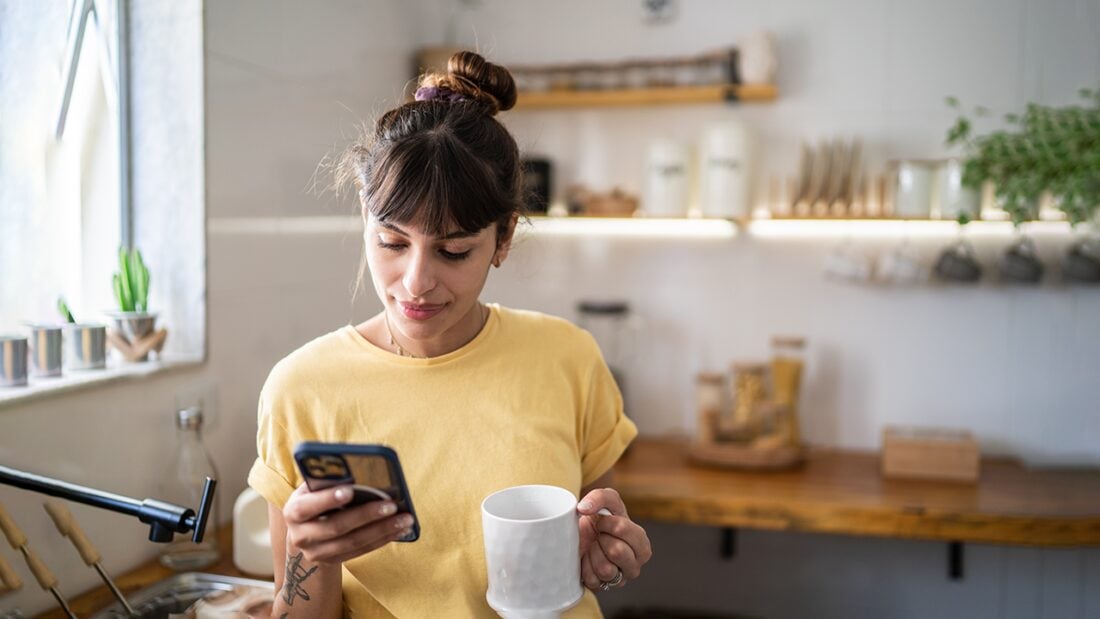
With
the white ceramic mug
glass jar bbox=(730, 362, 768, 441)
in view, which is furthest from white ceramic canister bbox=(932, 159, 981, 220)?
the white ceramic mug

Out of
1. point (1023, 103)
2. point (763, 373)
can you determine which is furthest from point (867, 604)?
point (1023, 103)

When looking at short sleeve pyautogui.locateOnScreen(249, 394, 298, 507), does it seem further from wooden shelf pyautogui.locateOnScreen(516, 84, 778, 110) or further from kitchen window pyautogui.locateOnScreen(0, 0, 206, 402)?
wooden shelf pyautogui.locateOnScreen(516, 84, 778, 110)

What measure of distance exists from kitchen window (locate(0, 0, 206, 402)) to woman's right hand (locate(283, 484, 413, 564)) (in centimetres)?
86

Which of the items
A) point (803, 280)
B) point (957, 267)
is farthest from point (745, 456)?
point (957, 267)

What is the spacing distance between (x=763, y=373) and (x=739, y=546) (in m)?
0.58

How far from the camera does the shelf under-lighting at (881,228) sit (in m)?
2.41

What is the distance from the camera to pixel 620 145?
105 inches

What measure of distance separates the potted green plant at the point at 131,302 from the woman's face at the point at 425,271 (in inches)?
30.2

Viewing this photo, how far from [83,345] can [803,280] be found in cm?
190

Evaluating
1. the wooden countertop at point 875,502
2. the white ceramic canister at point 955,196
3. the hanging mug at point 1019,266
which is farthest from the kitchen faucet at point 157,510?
the hanging mug at point 1019,266

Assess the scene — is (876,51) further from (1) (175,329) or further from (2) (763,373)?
(1) (175,329)

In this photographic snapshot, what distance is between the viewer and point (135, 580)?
1499mm

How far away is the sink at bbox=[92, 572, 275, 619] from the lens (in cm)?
139

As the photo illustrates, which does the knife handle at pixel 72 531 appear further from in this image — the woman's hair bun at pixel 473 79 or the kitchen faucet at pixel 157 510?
the woman's hair bun at pixel 473 79
